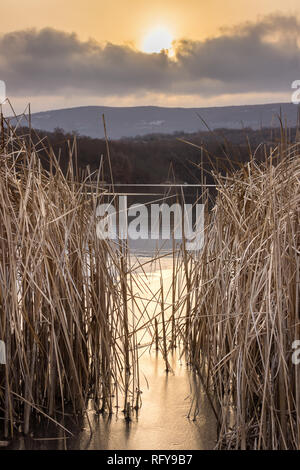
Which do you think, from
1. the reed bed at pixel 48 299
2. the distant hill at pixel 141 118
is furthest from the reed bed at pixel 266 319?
the distant hill at pixel 141 118

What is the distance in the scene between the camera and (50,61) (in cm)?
786

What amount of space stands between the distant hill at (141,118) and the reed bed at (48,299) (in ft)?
20.3

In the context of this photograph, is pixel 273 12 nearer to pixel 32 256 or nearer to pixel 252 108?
pixel 252 108

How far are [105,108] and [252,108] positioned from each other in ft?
6.46

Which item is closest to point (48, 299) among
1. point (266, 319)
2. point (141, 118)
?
point (266, 319)

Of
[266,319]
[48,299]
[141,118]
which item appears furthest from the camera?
[141,118]

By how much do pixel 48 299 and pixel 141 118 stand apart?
6780 mm

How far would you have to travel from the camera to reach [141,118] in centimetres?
780

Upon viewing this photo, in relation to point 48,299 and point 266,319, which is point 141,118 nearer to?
point 48,299

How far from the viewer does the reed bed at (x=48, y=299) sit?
3.95ft

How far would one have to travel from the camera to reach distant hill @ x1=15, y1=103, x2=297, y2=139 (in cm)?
746

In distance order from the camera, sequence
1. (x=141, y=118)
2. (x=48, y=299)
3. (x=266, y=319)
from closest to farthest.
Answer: (x=266, y=319) → (x=48, y=299) → (x=141, y=118)

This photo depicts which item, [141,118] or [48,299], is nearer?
[48,299]
